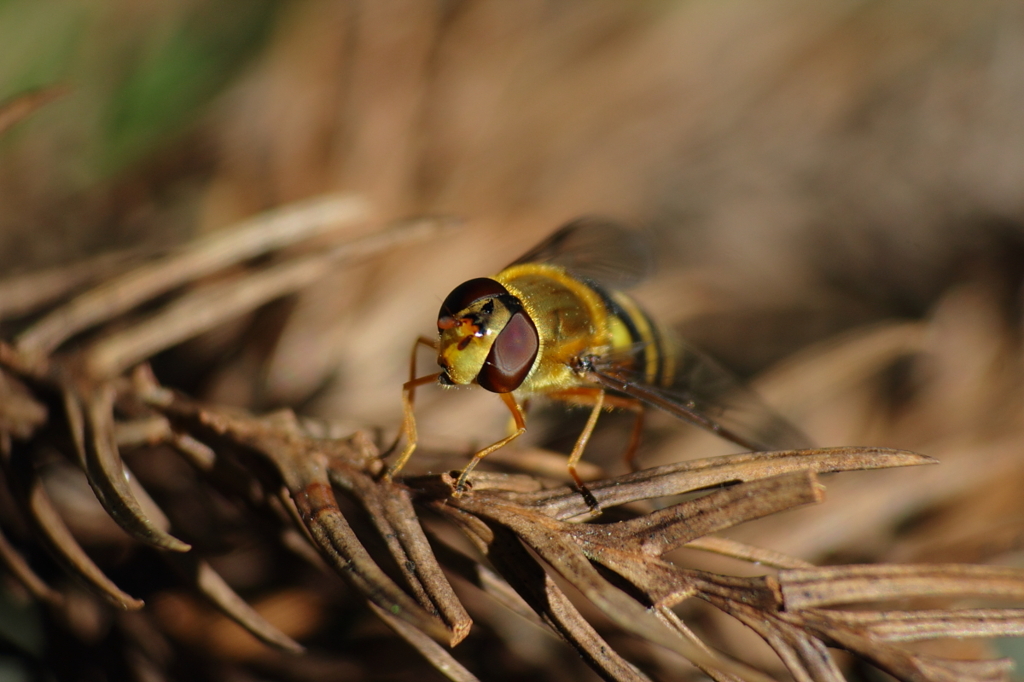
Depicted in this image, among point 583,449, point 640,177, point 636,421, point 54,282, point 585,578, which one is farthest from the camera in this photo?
point 640,177

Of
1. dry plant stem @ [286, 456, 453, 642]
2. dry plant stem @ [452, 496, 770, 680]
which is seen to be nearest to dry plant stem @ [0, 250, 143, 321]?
dry plant stem @ [286, 456, 453, 642]

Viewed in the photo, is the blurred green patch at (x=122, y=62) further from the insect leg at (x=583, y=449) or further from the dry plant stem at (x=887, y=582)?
the dry plant stem at (x=887, y=582)

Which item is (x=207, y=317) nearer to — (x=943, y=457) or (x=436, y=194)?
(x=436, y=194)

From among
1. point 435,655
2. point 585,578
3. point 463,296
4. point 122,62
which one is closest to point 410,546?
point 435,655

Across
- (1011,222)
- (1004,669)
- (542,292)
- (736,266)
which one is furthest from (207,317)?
(1011,222)

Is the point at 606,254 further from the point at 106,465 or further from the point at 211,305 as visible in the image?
the point at 106,465

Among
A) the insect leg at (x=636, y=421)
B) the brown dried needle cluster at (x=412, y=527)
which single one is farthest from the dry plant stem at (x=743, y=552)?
the insect leg at (x=636, y=421)
